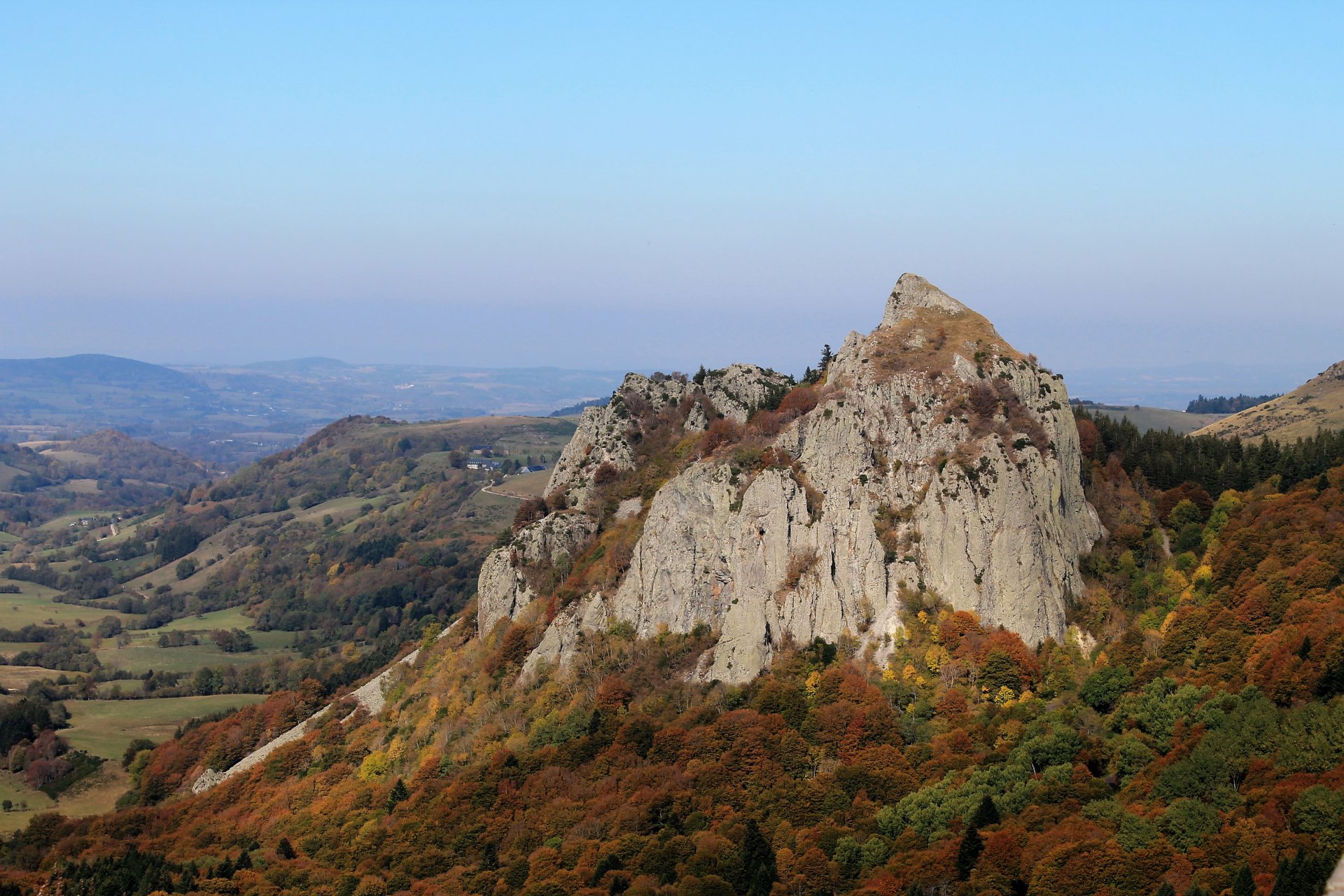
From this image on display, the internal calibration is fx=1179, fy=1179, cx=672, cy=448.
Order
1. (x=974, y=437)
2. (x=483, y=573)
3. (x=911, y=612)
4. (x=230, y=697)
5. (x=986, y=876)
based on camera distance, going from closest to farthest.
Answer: (x=986, y=876)
(x=911, y=612)
(x=974, y=437)
(x=483, y=573)
(x=230, y=697)

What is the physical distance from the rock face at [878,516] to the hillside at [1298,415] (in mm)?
93668

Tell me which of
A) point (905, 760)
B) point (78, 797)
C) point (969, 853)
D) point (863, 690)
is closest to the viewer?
point (969, 853)

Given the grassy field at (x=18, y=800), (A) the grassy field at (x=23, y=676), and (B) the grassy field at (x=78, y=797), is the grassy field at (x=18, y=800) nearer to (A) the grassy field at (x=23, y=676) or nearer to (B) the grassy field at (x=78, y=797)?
(B) the grassy field at (x=78, y=797)

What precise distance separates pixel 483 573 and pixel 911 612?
3910 centimetres

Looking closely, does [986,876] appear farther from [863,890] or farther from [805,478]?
[805,478]

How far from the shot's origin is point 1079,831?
5556cm

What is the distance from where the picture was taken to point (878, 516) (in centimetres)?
8112

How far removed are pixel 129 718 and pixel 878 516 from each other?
105 m

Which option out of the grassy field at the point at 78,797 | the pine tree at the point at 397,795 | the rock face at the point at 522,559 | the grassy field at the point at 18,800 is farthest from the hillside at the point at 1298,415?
the grassy field at the point at 18,800

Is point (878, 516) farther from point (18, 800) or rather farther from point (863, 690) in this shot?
point (18, 800)

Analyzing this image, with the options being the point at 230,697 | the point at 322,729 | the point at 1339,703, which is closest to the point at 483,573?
the point at 322,729

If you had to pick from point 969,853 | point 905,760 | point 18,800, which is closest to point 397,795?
point 905,760

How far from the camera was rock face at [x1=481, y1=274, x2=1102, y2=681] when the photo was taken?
7688 cm

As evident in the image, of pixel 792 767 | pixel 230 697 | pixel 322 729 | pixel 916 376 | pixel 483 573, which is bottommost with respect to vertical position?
pixel 230 697
